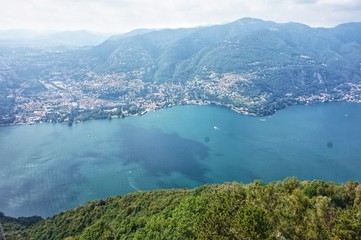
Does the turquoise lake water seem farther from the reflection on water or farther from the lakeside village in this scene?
the lakeside village

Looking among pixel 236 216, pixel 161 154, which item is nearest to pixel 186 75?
pixel 161 154

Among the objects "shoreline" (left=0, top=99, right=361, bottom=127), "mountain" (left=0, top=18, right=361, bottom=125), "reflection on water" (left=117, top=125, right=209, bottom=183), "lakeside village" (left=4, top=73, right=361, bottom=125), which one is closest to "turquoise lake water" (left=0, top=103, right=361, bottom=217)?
"reflection on water" (left=117, top=125, right=209, bottom=183)

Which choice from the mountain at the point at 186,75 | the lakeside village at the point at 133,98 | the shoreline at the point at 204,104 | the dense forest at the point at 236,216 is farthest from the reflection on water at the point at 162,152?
the dense forest at the point at 236,216

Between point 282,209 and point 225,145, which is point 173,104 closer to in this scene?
point 225,145

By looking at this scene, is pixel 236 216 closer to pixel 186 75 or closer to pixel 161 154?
pixel 161 154

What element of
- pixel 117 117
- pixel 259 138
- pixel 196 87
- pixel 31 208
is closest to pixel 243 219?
pixel 31 208

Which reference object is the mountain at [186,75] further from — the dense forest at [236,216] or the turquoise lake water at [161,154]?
the dense forest at [236,216]
